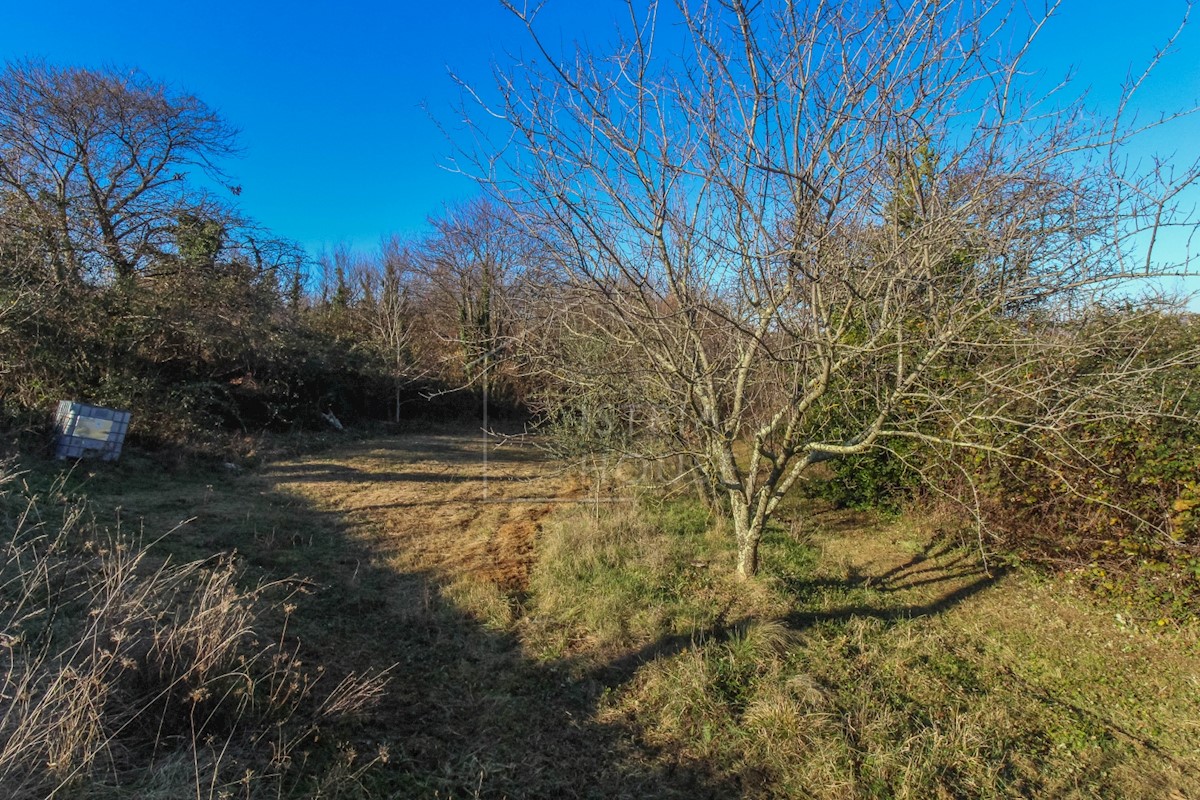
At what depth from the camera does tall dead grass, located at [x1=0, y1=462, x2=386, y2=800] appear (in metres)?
2.00

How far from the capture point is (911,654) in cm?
363

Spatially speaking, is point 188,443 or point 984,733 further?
point 188,443

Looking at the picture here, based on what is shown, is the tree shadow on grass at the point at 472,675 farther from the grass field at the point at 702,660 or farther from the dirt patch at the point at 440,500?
the dirt patch at the point at 440,500

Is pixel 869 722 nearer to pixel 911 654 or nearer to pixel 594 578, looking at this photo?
pixel 911 654

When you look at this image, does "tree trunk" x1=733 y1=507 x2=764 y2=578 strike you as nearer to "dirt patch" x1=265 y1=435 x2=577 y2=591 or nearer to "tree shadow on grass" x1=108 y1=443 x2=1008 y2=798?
"tree shadow on grass" x1=108 y1=443 x2=1008 y2=798

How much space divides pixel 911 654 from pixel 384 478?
7.65 meters

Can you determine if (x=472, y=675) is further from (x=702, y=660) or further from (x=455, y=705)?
(x=702, y=660)

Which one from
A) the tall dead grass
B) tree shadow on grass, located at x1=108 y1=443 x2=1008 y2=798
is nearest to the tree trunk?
tree shadow on grass, located at x1=108 y1=443 x2=1008 y2=798

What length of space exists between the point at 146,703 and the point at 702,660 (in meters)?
2.72

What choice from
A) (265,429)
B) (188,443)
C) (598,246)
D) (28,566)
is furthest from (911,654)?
(265,429)

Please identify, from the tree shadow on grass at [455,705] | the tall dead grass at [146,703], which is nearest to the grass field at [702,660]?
the tree shadow on grass at [455,705]

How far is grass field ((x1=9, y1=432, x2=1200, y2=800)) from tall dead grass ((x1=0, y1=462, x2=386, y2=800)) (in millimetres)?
192

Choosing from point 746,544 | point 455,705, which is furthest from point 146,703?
point 746,544

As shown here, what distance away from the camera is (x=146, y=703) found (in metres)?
2.53
